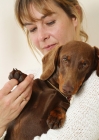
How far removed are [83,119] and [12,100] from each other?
1.29ft

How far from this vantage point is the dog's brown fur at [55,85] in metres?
1.07

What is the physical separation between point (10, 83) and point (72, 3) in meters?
0.85

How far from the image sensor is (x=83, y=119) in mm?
968

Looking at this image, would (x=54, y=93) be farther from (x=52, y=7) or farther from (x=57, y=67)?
(x=52, y=7)

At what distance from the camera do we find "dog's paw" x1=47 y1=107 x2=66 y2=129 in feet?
3.32

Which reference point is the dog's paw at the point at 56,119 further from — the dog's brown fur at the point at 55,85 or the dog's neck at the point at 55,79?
the dog's neck at the point at 55,79

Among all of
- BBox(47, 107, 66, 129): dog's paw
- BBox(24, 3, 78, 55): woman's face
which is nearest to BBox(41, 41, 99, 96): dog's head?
BBox(47, 107, 66, 129): dog's paw

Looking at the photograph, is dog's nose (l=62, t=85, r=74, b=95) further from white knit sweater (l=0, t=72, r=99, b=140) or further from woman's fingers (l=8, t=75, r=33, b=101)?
woman's fingers (l=8, t=75, r=33, b=101)

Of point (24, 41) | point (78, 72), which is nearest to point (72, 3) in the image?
point (24, 41)

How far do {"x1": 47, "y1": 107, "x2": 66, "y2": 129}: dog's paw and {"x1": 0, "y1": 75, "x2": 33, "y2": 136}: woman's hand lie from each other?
0.19m

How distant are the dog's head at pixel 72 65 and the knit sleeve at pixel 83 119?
0.20 feet

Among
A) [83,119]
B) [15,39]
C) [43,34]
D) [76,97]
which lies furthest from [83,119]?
[15,39]

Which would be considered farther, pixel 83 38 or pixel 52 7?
pixel 83 38

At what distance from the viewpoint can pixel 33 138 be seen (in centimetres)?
113
